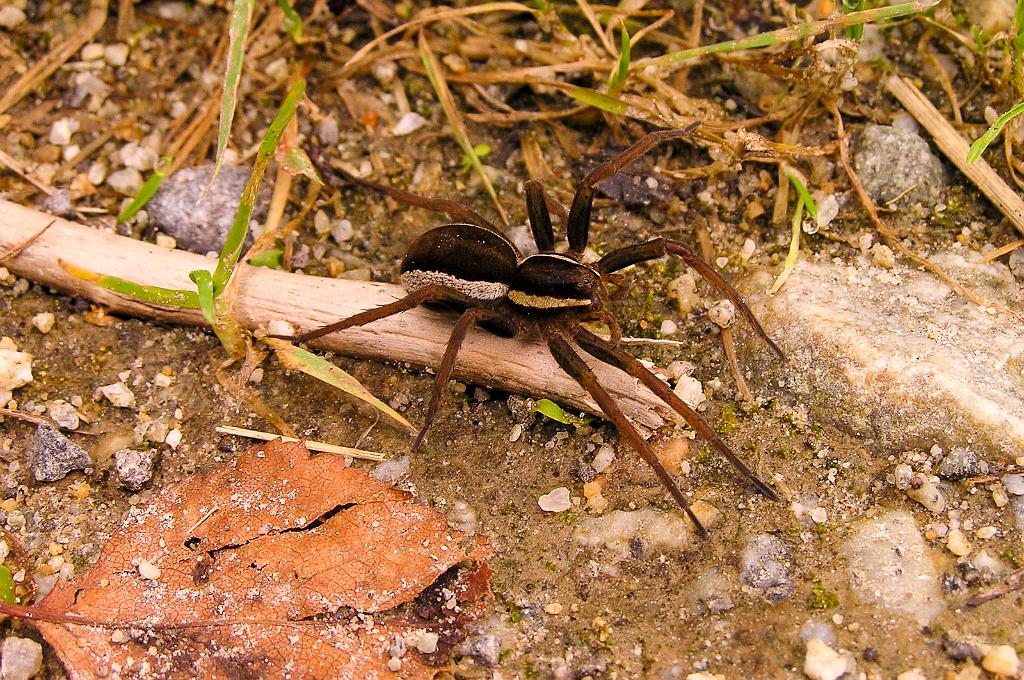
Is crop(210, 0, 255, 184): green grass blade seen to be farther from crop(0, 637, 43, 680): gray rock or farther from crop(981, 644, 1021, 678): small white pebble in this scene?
crop(981, 644, 1021, 678): small white pebble

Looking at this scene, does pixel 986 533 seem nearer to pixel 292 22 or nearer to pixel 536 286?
pixel 536 286

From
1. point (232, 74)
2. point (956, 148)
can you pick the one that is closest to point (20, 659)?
point (232, 74)

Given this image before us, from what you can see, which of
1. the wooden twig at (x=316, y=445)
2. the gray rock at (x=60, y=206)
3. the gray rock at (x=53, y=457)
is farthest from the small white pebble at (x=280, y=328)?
the gray rock at (x=60, y=206)

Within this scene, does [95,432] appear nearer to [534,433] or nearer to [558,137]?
[534,433]

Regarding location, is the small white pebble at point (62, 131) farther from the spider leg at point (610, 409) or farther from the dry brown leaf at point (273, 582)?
the spider leg at point (610, 409)

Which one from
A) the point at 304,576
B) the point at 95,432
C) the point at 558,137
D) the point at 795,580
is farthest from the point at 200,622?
the point at 558,137

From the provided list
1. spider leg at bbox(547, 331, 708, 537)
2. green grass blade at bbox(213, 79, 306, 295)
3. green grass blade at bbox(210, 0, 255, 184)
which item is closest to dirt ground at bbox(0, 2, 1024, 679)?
spider leg at bbox(547, 331, 708, 537)
